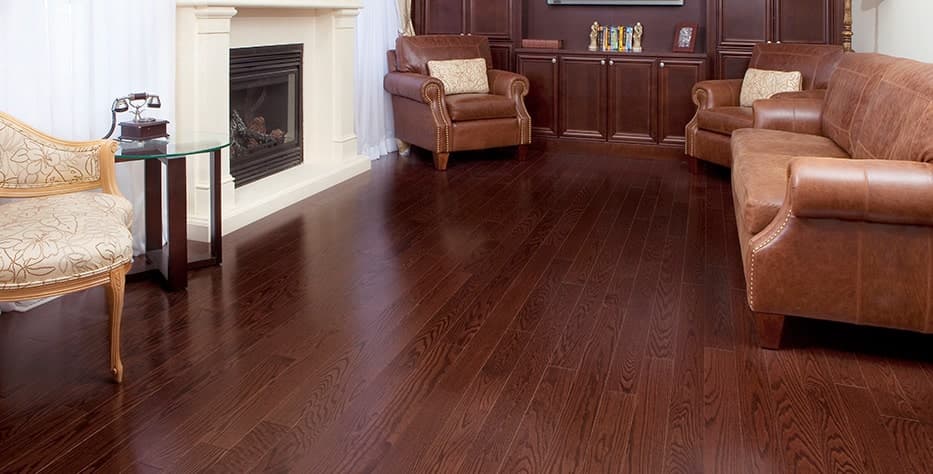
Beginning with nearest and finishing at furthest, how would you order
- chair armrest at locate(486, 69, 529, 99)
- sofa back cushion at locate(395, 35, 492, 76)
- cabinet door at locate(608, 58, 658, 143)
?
chair armrest at locate(486, 69, 529, 99), sofa back cushion at locate(395, 35, 492, 76), cabinet door at locate(608, 58, 658, 143)

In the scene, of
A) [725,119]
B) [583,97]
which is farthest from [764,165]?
[583,97]

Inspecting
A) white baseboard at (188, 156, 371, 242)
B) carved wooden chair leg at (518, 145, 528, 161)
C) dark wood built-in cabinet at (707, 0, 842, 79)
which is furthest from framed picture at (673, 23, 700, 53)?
white baseboard at (188, 156, 371, 242)

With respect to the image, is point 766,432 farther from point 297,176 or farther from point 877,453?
point 297,176

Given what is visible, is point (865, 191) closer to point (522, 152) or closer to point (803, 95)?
point (803, 95)

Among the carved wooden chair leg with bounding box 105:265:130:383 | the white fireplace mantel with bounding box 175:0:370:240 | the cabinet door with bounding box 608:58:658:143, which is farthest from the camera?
the cabinet door with bounding box 608:58:658:143

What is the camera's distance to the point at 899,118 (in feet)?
10.2

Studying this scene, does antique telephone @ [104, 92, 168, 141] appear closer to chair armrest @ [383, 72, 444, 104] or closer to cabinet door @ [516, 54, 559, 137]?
chair armrest @ [383, 72, 444, 104]

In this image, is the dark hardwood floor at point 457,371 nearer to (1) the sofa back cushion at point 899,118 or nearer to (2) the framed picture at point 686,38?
(1) the sofa back cushion at point 899,118

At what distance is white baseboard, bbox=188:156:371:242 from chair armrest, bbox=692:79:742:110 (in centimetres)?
241

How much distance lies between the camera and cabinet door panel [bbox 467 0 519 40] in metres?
A: 7.03

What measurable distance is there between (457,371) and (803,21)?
489cm

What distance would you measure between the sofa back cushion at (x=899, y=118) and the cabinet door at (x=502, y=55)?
3.66 m

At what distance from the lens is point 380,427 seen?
2.26 metres

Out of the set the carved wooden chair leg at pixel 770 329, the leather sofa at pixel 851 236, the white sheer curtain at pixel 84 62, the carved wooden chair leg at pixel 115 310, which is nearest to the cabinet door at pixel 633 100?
the leather sofa at pixel 851 236
